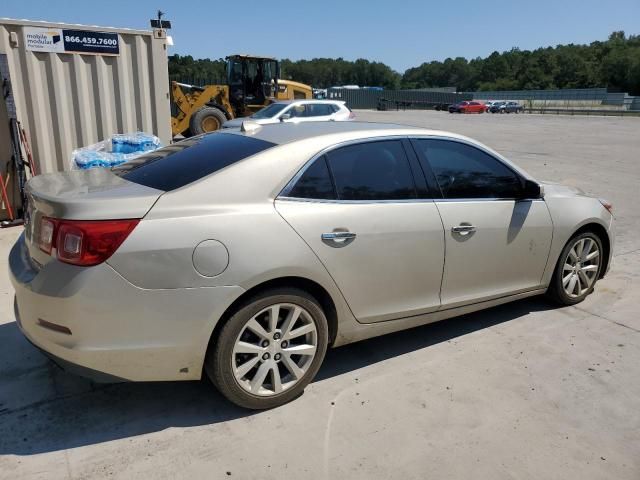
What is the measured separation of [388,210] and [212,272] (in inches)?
48.8

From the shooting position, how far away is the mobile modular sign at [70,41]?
6.73m

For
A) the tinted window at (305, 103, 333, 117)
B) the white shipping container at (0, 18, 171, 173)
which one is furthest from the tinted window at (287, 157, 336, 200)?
the tinted window at (305, 103, 333, 117)

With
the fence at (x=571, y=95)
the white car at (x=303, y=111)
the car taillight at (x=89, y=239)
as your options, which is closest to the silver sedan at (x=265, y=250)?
the car taillight at (x=89, y=239)

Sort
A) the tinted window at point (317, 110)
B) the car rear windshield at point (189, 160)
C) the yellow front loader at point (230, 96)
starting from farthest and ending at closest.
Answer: the yellow front loader at point (230, 96) → the tinted window at point (317, 110) → the car rear windshield at point (189, 160)

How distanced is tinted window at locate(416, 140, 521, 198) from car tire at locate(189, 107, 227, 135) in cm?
1304

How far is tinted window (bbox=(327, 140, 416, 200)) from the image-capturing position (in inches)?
128

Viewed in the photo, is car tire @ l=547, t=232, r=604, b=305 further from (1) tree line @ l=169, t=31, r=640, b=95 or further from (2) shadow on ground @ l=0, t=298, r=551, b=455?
(1) tree line @ l=169, t=31, r=640, b=95

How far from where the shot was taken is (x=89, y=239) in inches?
98.2

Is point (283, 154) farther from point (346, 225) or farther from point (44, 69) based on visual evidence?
point (44, 69)

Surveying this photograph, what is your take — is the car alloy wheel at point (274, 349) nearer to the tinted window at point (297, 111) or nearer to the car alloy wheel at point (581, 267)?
the car alloy wheel at point (581, 267)

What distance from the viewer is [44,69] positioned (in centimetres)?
693

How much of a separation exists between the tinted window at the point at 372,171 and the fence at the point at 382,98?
59.5 meters

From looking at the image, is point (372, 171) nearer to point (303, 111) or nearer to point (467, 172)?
point (467, 172)

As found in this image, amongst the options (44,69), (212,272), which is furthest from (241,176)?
(44,69)
